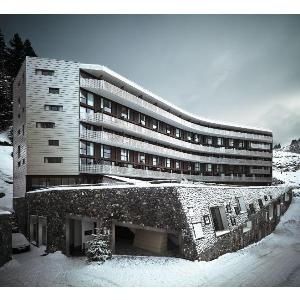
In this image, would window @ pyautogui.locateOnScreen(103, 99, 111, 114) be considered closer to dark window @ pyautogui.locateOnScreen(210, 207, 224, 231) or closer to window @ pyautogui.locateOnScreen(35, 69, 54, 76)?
window @ pyautogui.locateOnScreen(35, 69, 54, 76)

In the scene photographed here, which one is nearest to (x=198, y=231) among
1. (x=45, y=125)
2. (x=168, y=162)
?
(x=45, y=125)

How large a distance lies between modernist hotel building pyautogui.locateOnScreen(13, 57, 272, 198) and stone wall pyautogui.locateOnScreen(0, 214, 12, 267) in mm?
5216

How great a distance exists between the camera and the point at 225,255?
952 cm

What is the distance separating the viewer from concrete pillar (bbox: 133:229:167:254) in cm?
955

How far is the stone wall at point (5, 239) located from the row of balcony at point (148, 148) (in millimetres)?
7514

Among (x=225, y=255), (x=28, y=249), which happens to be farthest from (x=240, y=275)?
(x=28, y=249)

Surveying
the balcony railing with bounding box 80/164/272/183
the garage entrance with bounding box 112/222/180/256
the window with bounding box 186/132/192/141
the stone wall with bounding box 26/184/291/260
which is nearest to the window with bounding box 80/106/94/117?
the balcony railing with bounding box 80/164/272/183

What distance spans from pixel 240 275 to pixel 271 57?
8.21 meters

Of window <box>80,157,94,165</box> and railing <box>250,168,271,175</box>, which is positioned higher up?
window <box>80,157,94,165</box>

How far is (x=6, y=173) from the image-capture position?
1930 centimetres

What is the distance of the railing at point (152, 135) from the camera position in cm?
1764

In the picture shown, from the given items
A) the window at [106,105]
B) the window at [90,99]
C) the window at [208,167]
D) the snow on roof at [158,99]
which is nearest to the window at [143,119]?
the snow on roof at [158,99]

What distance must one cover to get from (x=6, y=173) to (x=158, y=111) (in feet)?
44.5

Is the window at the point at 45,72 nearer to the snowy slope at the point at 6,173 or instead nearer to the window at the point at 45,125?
the window at the point at 45,125
